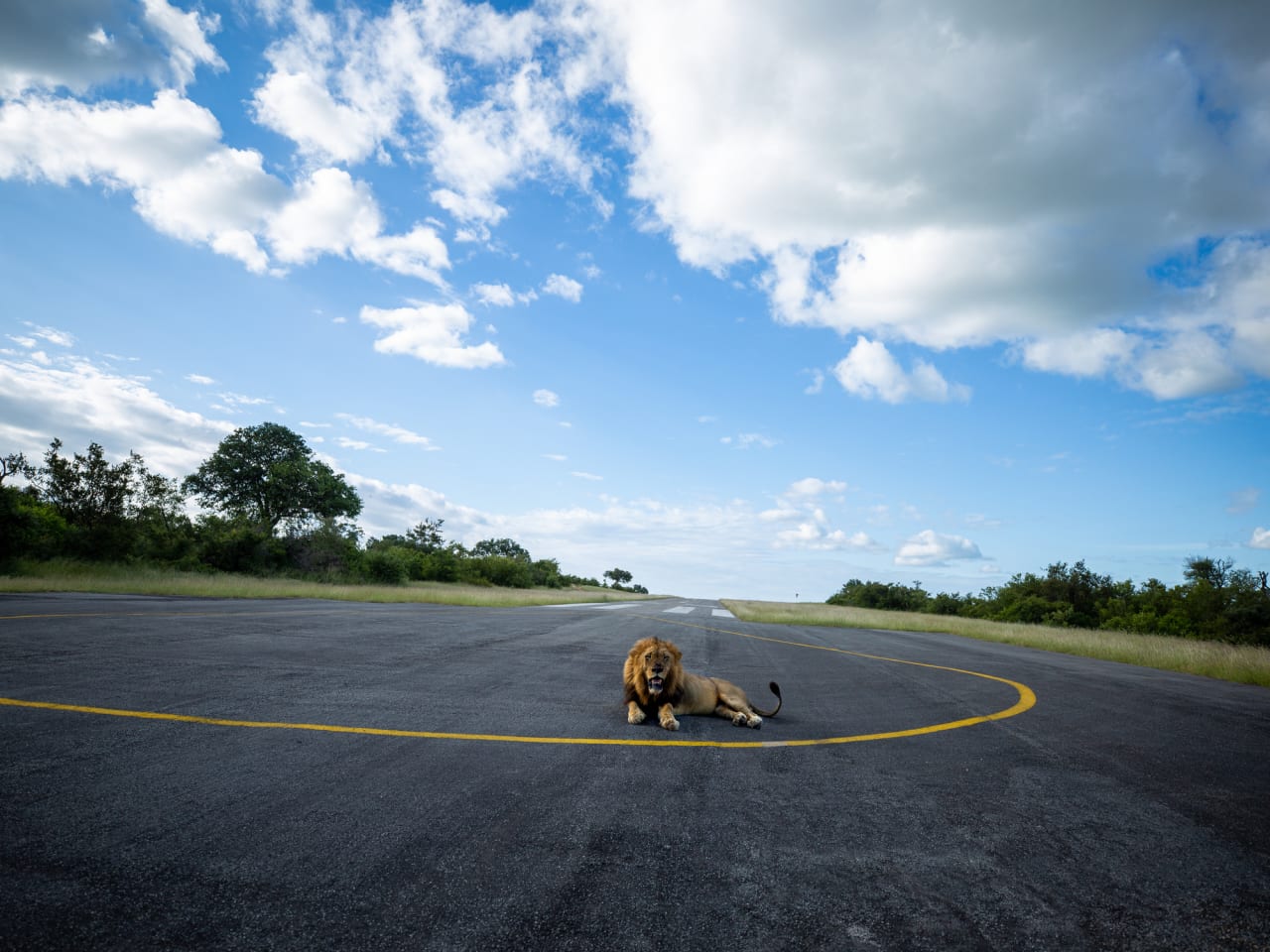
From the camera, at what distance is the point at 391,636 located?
40.8 feet

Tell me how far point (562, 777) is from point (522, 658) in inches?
255

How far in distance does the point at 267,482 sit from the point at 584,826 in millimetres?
56896

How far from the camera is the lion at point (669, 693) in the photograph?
6074 mm

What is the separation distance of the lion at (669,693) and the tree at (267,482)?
49349 millimetres

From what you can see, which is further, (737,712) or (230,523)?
(230,523)

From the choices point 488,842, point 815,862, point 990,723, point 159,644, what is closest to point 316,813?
point 488,842

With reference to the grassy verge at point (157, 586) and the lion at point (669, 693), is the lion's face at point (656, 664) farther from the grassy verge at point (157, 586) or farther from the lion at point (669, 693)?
the grassy verge at point (157, 586)

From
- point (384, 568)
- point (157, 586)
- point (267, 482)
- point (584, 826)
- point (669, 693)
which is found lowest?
point (157, 586)

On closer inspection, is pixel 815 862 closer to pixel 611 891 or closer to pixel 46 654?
pixel 611 891

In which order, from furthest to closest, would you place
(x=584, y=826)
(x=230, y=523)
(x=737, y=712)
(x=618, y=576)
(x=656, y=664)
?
(x=618, y=576)
(x=230, y=523)
(x=737, y=712)
(x=656, y=664)
(x=584, y=826)

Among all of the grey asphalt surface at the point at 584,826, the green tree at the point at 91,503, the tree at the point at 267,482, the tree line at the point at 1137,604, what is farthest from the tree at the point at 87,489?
the tree line at the point at 1137,604

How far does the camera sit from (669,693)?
623 centimetres

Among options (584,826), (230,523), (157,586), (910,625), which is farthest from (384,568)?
(584,826)

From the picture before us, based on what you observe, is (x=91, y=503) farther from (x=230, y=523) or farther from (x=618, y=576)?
(x=618, y=576)
